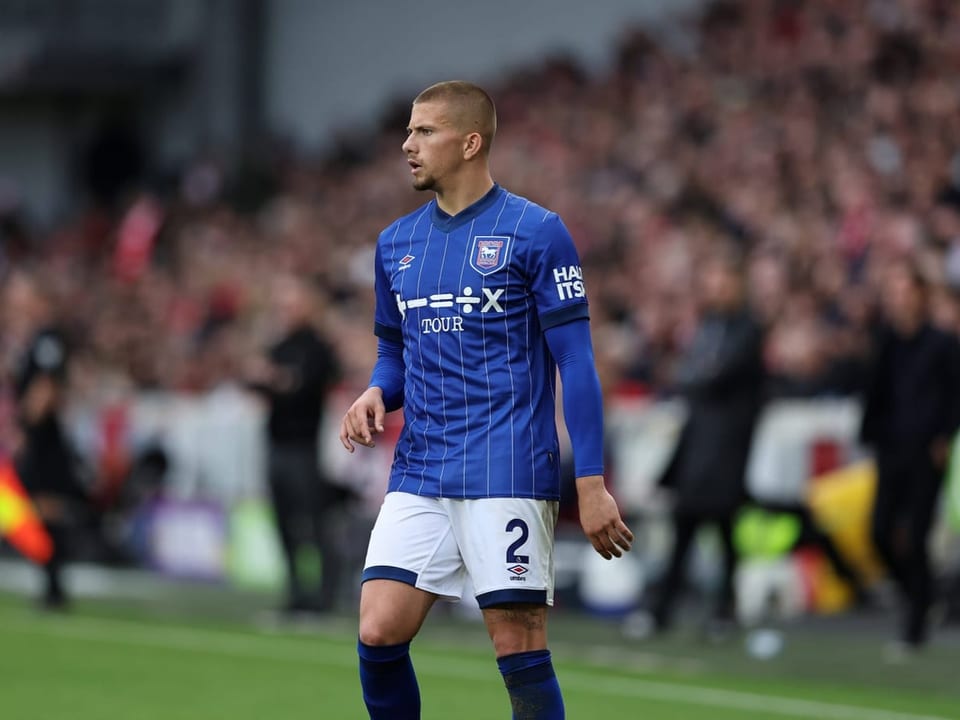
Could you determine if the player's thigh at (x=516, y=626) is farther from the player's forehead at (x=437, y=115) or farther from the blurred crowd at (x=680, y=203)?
the blurred crowd at (x=680, y=203)

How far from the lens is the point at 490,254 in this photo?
5582 millimetres

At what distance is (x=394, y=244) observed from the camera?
Answer: 5.85 m

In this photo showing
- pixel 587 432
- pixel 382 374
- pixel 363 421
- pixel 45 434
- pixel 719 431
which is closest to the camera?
pixel 587 432

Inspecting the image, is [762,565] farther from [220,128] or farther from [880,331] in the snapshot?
[220,128]

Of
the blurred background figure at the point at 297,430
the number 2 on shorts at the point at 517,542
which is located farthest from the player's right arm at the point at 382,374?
the blurred background figure at the point at 297,430

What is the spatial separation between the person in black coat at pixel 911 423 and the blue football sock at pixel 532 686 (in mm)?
5993

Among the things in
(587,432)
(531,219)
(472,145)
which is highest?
(472,145)

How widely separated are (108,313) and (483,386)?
20.2m

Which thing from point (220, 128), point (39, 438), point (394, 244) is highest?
point (220, 128)

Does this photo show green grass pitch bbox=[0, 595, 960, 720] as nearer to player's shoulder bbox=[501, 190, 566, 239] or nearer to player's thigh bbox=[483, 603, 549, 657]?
player's thigh bbox=[483, 603, 549, 657]

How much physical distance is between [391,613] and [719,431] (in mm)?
6429

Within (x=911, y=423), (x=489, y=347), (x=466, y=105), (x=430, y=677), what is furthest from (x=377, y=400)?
(x=911, y=423)

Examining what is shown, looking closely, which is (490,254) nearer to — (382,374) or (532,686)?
(382,374)

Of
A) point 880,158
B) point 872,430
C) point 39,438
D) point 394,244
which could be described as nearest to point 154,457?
point 39,438
